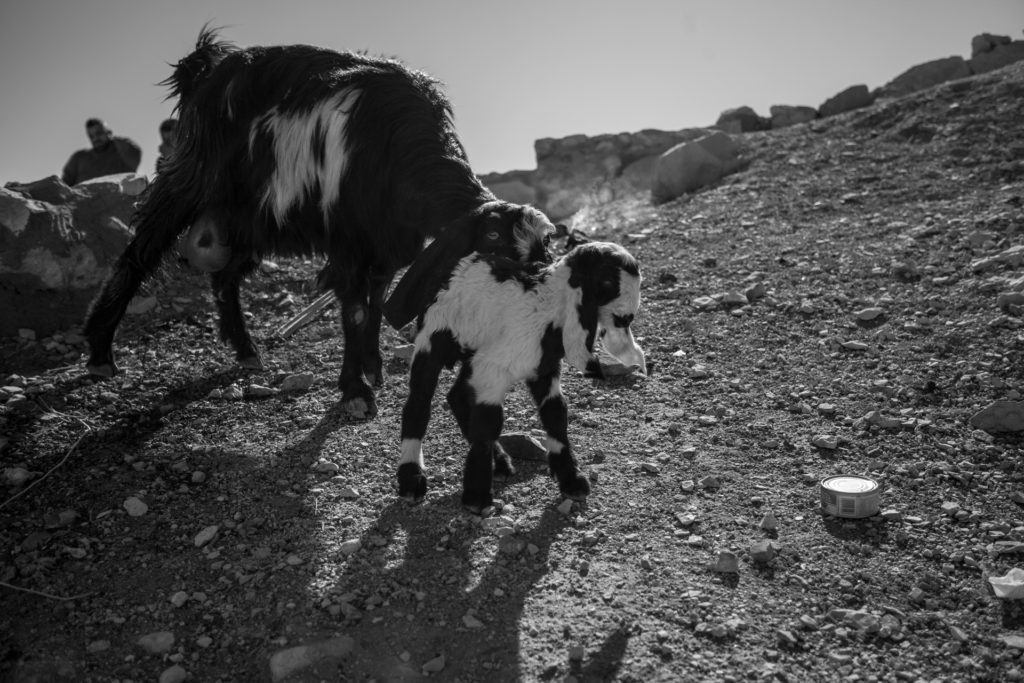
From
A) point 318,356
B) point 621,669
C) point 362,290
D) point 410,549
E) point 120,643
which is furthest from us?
point 318,356

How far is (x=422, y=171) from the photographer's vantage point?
4.65 meters

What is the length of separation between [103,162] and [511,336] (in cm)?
853

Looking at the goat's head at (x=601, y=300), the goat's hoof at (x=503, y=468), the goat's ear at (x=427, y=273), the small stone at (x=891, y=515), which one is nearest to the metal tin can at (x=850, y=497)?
the small stone at (x=891, y=515)

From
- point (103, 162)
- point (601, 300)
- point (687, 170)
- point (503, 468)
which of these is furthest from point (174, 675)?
point (103, 162)

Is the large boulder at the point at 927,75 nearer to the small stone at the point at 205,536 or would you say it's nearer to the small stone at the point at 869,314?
the small stone at the point at 869,314

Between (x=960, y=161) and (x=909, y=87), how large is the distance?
4.45m

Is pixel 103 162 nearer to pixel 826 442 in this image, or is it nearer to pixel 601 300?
pixel 601 300

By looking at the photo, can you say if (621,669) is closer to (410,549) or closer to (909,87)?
(410,549)

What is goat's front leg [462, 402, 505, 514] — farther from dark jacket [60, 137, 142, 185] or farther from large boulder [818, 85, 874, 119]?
large boulder [818, 85, 874, 119]

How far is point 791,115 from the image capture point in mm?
12609

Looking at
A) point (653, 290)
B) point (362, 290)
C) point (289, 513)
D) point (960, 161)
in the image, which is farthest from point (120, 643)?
point (960, 161)

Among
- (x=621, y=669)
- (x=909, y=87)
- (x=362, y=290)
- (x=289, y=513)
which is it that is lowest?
(x=621, y=669)

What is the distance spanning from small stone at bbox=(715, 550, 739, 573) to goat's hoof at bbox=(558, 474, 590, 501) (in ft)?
2.43

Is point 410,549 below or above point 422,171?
below
